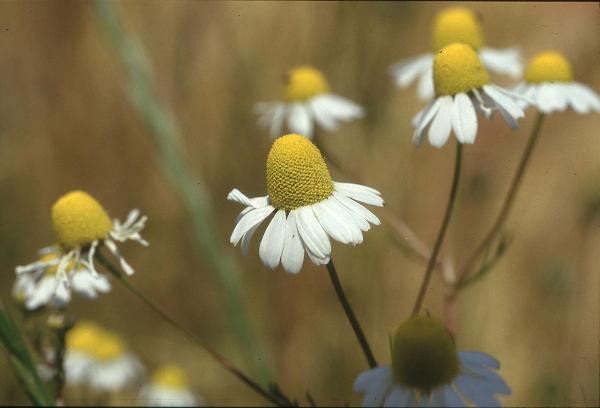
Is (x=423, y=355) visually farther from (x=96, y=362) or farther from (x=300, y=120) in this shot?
(x=96, y=362)

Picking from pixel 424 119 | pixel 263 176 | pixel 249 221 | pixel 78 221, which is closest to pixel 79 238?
pixel 78 221

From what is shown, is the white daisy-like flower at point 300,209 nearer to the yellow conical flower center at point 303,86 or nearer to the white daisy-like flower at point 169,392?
the yellow conical flower center at point 303,86

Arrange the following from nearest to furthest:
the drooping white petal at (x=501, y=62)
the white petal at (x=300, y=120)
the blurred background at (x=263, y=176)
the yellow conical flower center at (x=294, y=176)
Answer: the yellow conical flower center at (x=294, y=176) < the drooping white petal at (x=501, y=62) < the white petal at (x=300, y=120) < the blurred background at (x=263, y=176)

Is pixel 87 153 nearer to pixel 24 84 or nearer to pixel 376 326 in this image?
pixel 24 84

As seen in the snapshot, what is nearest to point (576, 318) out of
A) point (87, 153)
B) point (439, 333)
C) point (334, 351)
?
point (334, 351)

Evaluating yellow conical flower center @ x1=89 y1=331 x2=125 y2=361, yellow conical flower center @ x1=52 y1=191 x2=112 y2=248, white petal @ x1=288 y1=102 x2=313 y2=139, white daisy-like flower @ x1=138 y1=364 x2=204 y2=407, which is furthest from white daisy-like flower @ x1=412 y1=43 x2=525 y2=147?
yellow conical flower center @ x1=89 y1=331 x2=125 y2=361

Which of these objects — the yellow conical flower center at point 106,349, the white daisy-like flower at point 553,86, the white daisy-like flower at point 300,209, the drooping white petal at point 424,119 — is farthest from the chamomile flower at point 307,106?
the white daisy-like flower at point 300,209
